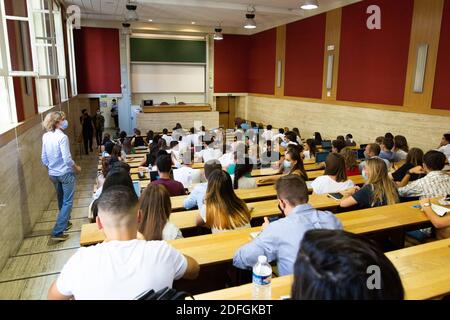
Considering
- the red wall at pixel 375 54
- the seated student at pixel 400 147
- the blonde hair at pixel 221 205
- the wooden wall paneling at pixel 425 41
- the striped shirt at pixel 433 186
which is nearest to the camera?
the blonde hair at pixel 221 205

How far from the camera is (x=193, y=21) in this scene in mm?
14070

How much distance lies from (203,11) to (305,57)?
4.08 m

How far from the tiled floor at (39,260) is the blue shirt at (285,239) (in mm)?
2483

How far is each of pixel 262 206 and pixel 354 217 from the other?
934mm

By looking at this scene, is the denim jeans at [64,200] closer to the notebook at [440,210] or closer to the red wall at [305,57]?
the notebook at [440,210]

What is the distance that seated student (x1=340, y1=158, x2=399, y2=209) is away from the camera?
3.40 metres

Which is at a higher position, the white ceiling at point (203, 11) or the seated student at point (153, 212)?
the white ceiling at point (203, 11)

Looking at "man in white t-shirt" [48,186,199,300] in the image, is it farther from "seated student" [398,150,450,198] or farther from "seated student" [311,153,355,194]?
"seated student" [398,150,450,198]

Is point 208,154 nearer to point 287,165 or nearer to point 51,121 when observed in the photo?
point 287,165

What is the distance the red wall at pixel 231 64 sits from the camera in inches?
610

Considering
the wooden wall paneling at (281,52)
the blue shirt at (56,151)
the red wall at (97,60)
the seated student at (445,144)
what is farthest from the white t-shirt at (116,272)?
the red wall at (97,60)

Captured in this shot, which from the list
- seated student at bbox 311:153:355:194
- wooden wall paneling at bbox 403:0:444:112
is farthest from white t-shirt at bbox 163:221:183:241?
wooden wall paneling at bbox 403:0:444:112

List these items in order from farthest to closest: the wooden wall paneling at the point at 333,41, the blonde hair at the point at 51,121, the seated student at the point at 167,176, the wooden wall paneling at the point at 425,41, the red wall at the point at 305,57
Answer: the red wall at the point at 305,57, the wooden wall paneling at the point at 333,41, the wooden wall paneling at the point at 425,41, the blonde hair at the point at 51,121, the seated student at the point at 167,176

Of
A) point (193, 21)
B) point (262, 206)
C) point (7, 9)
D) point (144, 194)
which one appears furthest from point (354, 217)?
point (193, 21)
